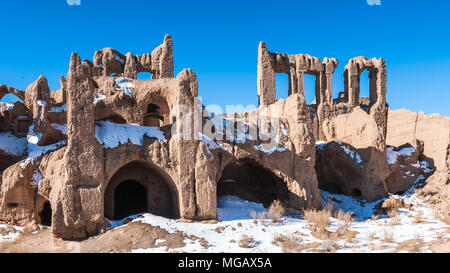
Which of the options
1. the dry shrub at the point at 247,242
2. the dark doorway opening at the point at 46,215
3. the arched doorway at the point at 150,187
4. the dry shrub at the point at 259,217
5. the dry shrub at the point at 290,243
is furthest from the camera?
the dark doorway opening at the point at 46,215

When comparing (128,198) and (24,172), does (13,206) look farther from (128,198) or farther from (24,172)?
(128,198)

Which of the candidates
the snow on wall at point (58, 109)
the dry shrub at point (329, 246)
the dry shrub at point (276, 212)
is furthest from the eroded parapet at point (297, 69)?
the dry shrub at point (329, 246)

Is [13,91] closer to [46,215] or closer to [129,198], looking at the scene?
[46,215]

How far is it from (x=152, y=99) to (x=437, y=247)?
13.1 meters

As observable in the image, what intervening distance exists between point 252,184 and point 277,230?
646cm

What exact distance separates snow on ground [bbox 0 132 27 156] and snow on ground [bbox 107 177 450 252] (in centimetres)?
617

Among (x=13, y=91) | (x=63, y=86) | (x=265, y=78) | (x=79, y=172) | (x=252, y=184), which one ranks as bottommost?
(x=252, y=184)

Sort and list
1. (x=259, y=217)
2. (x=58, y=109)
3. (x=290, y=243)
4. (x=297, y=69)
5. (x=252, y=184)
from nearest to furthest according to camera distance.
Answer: (x=290, y=243) < (x=259, y=217) < (x=58, y=109) < (x=252, y=184) < (x=297, y=69)

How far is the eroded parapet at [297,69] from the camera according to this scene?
2689cm

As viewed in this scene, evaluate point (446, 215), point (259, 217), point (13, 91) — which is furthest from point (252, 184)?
point (13, 91)

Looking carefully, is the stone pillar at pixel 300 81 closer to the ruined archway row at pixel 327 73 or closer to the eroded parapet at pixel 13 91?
the ruined archway row at pixel 327 73

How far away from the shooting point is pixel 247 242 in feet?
44.3

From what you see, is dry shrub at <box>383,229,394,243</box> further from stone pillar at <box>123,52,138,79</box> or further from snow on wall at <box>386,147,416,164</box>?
stone pillar at <box>123,52,138,79</box>

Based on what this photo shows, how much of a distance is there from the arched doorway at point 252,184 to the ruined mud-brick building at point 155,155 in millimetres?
58
